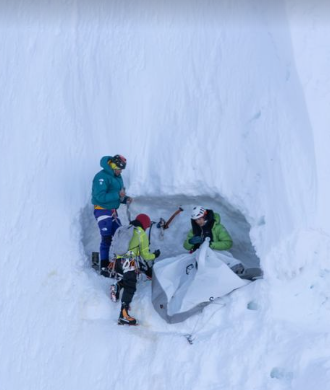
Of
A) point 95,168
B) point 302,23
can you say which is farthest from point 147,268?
point 302,23

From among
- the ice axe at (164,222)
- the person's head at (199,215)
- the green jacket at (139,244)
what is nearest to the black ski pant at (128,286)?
the green jacket at (139,244)

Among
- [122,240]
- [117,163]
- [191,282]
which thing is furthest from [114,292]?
[117,163]

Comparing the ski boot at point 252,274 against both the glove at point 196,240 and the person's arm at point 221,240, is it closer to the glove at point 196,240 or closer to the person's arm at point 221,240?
the person's arm at point 221,240

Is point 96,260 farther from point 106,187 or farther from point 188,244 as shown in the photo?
point 188,244

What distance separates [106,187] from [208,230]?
162 cm

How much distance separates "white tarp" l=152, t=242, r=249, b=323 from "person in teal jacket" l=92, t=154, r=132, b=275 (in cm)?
97

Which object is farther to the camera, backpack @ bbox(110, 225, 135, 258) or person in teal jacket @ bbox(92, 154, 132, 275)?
person in teal jacket @ bbox(92, 154, 132, 275)

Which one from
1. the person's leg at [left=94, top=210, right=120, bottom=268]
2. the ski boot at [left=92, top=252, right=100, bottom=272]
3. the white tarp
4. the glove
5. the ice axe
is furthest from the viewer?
the ice axe

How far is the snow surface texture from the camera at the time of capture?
6270 mm

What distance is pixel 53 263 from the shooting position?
771 cm

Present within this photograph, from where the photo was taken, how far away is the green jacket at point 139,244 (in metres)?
6.89

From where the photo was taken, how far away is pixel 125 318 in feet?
22.2

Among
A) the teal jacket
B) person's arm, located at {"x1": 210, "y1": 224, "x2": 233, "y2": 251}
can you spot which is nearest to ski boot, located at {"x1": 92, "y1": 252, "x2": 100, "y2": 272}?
the teal jacket

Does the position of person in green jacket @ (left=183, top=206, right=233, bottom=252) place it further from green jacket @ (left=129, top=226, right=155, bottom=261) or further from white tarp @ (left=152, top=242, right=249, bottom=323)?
green jacket @ (left=129, top=226, right=155, bottom=261)
